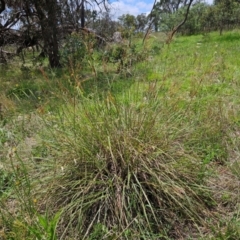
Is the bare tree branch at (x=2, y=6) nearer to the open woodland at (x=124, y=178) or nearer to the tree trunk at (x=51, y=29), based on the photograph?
the tree trunk at (x=51, y=29)

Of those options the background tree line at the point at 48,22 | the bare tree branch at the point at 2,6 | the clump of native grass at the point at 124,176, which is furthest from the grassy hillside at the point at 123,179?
the bare tree branch at the point at 2,6

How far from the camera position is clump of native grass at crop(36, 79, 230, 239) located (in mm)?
1667

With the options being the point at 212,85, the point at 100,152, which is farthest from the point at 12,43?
the point at 100,152

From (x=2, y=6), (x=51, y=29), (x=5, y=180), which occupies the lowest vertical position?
(x=5, y=180)

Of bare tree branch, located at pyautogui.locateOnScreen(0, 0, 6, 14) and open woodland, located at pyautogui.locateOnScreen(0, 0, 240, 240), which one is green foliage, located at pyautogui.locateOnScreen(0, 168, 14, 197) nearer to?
open woodland, located at pyautogui.locateOnScreen(0, 0, 240, 240)

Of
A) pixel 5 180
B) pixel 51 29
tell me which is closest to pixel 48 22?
pixel 51 29

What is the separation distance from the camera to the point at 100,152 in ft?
6.15

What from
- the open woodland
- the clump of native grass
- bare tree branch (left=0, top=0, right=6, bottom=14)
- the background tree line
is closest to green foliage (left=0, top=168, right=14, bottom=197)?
the open woodland

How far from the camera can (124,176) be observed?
1.82m

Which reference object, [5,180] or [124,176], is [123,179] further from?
[5,180]

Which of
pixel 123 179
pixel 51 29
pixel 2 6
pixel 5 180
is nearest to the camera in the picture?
pixel 123 179

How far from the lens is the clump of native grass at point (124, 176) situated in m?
1.67

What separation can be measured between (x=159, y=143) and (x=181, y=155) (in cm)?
18

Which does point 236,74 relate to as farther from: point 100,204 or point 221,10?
point 221,10
